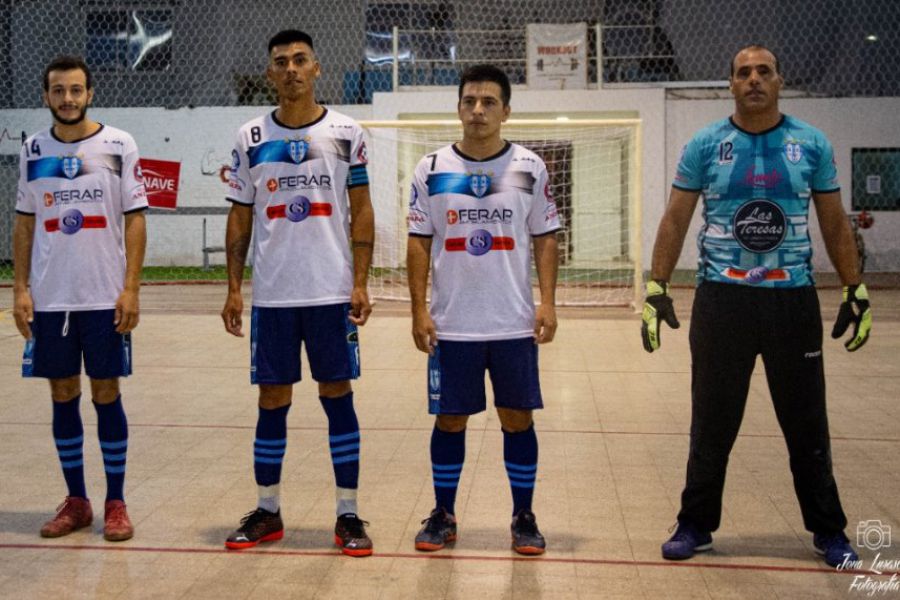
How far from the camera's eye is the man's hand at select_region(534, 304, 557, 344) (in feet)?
13.6

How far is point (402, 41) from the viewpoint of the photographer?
23297 millimetres

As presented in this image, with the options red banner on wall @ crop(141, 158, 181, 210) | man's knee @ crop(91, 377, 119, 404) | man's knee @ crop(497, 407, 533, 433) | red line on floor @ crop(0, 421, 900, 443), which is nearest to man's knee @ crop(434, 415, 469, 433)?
man's knee @ crop(497, 407, 533, 433)

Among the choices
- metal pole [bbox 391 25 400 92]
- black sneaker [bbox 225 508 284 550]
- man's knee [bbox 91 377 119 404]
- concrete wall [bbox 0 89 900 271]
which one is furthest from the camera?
concrete wall [bbox 0 89 900 271]

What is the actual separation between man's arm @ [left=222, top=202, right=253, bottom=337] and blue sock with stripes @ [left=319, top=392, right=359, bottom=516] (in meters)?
0.49

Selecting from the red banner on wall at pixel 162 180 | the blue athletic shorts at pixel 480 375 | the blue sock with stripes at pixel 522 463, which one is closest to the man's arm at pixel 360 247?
the blue athletic shorts at pixel 480 375

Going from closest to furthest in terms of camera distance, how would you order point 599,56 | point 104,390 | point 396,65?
point 104,390 → point 599,56 → point 396,65

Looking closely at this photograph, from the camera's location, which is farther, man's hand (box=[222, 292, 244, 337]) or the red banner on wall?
the red banner on wall

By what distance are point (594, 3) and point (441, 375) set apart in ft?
65.9

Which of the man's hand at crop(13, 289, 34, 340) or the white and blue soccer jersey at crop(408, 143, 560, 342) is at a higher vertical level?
the white and blue soccer jersey at crop(408, 143, 560, 342)

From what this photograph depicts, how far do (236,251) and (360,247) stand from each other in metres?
0.51

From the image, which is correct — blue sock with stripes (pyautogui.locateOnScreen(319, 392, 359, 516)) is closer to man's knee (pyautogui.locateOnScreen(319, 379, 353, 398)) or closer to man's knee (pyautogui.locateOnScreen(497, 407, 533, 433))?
man's knee (pyautogui.locateOnScreen(319, 379, 353, 398))

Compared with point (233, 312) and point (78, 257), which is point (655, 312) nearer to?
point (233, 312)

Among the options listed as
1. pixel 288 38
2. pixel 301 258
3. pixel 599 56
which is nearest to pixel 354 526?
pixel 301 258
